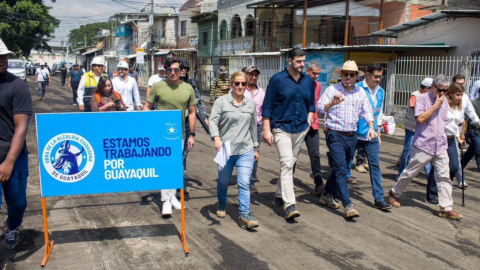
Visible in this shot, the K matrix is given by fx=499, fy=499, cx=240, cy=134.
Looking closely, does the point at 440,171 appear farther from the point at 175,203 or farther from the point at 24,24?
the point at 24,24

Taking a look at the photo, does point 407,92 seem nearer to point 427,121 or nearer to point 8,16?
point 427,121

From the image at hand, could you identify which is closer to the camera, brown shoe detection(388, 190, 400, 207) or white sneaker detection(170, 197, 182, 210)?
white sneaker detection(170, 197, 182, 210)

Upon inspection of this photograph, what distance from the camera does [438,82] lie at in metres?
6.47

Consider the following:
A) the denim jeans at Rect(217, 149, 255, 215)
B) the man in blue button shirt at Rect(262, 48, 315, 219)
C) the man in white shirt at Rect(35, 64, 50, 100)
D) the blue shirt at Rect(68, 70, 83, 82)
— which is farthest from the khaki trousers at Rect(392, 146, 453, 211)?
the man in white shirt at Rect(35, 64, 50, 100)

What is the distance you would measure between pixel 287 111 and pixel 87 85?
450 centimetres

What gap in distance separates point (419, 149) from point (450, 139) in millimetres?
832

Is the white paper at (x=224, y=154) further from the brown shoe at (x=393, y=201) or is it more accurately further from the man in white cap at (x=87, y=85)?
the man in white cap at (x=87, y=85)

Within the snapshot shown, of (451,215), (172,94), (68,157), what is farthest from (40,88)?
(451,215)

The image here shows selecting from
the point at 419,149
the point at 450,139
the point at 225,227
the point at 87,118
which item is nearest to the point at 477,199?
the point at 450,139

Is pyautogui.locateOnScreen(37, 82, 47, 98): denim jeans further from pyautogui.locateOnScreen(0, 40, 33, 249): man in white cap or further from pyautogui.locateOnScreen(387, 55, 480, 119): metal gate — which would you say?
pyautogui.locateOnScreen(0, 40, 33, 249): man in white cap

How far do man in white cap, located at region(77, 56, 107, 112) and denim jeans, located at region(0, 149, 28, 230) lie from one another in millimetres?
3926

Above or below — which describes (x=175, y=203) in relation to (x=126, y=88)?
below

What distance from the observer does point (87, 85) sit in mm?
9172

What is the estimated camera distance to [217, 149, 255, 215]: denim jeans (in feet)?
19.2
